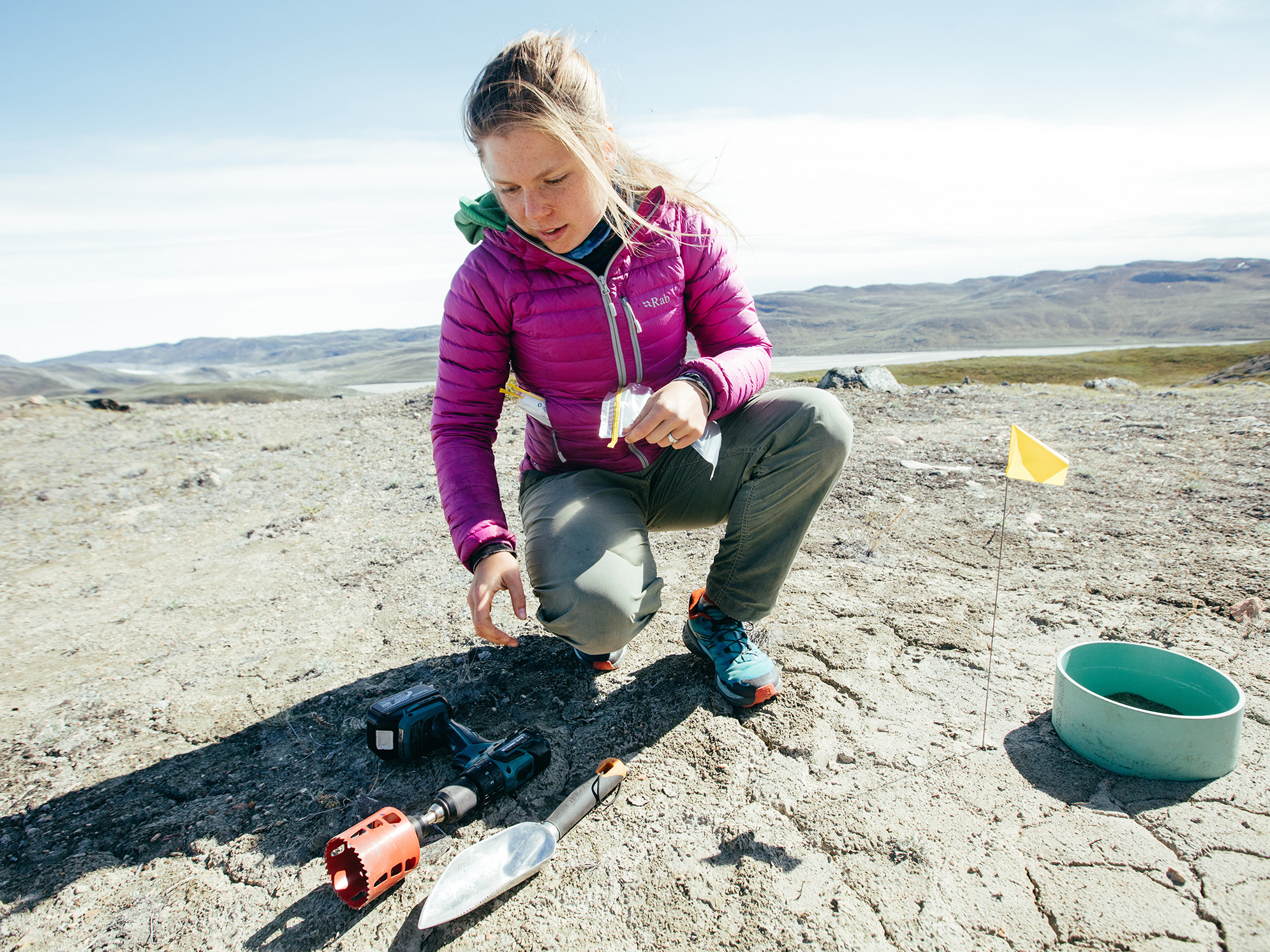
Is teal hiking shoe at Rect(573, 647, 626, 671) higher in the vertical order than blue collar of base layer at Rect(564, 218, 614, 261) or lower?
lower

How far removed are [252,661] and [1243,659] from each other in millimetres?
3600

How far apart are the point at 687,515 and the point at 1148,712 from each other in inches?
→ 56.5

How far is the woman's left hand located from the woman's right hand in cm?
51

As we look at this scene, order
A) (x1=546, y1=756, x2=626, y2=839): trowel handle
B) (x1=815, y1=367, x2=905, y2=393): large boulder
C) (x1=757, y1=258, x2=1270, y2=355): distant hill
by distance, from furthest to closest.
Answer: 1. (x1=757, y1=258, x2=1270, y2=355): distant hill
2. (x1=815, y1=367, x2=905, y2=393): large boulder
3. (x1=546, y1=756, x2=626, y2=839): trowel handle

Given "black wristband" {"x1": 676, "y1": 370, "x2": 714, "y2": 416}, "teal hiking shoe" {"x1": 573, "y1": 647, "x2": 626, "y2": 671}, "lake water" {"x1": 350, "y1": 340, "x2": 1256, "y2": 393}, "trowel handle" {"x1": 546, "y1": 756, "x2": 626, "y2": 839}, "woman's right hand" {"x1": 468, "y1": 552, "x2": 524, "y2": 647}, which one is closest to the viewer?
"trowel handle" {"x1": 546, "y1": 756, "x2": 626, "y2": 839}

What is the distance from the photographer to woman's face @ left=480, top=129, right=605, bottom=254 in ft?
6.23

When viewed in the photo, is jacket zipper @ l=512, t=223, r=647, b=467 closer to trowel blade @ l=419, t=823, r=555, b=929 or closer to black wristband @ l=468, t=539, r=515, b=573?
black wristband @ l=468, t=539, r=515, b=573

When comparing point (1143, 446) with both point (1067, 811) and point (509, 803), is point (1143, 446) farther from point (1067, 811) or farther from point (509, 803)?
point (509, 803)

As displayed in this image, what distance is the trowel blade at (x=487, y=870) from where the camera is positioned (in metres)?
1.49

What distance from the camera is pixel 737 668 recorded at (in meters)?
2.24

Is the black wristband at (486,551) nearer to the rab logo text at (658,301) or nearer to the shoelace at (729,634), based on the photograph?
the shoelace at (729,634)

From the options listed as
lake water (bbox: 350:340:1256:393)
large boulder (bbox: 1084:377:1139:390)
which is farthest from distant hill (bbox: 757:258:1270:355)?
large boulder (bbox: 1084:377:1139:390)

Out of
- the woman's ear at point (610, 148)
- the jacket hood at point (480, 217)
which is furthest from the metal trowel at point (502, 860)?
the woman's ear at point (610, 148)

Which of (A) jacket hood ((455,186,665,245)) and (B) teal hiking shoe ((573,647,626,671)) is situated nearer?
(A) jacket hood ((455,186,665,245))
